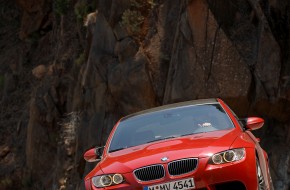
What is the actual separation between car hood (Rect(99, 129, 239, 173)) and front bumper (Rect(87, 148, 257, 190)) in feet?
0.52

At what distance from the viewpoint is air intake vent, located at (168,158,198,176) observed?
7441mm

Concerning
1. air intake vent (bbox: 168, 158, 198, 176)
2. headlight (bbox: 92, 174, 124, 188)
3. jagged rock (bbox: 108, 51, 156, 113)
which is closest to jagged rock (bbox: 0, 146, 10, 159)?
jagged rock (bbox: 108, 51, 156, 113)

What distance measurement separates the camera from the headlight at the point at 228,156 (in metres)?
7.46

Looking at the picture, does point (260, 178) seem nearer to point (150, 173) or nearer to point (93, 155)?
point (150, 173)

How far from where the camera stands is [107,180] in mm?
7719

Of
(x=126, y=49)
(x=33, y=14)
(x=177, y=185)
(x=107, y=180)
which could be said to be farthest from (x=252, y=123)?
(x=33, y=14)

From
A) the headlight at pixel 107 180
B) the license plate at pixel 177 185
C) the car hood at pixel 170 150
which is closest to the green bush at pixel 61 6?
the car hood at pixel 170 150

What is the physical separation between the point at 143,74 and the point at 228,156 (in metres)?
11.4

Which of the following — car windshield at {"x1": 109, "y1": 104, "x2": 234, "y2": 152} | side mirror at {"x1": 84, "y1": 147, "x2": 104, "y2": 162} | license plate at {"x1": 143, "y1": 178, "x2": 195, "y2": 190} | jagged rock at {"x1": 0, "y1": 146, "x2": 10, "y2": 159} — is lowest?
jagged rock at {"x1": 0, "y1": 146, "x2": 10, "y2": 159}

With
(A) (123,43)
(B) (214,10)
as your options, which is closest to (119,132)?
(B) (214,10)

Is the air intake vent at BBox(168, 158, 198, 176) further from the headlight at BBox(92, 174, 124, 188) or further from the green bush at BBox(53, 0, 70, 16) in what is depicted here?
the green bush at BBox(53, 0, 70, 16)

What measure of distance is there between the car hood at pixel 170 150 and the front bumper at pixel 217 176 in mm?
159

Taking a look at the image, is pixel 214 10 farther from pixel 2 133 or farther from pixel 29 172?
pixel 2 133

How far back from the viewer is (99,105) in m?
20.8
